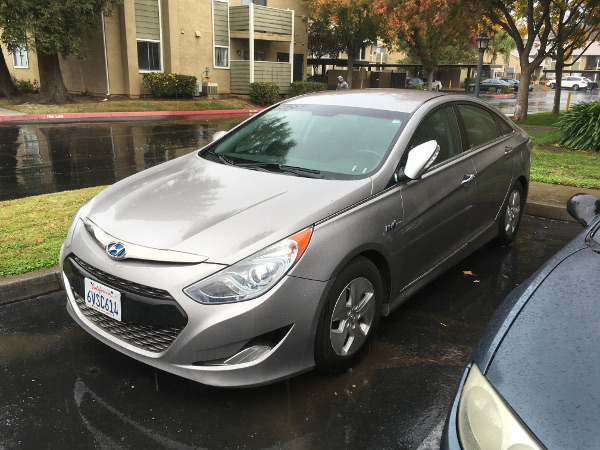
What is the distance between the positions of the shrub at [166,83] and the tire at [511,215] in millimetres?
20270

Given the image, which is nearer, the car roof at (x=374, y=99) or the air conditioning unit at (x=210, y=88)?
the car roof at (x=374, y=99)

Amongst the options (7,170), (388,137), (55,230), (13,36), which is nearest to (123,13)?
(13,36)

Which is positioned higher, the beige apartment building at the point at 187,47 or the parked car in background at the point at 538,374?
the beige apartment building at the point at 187,47

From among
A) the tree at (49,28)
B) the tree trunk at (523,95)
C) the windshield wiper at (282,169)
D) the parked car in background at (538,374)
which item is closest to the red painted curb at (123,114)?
the tree at (49,28)

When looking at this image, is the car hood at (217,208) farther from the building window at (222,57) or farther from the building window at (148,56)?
the building window at (222,57)

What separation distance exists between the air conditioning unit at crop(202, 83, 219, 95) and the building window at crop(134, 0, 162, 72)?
220cm

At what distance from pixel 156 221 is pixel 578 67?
355 feet

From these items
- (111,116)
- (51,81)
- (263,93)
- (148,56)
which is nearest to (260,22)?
(263,93)

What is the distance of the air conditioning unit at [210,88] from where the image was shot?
83.2 feet

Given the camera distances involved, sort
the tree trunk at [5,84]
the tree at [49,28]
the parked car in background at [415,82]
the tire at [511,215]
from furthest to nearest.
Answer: the parked car in background at [415,82] → the tree trunk at [5,84] → the tree at [49,28] → the tire at [511,215]

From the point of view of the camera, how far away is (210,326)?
8.48ft

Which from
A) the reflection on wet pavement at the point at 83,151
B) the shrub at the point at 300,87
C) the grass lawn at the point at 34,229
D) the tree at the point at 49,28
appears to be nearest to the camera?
the grass lawn at the point at 34,229

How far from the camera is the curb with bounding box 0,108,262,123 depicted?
56.9 feet

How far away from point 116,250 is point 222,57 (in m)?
26.4
